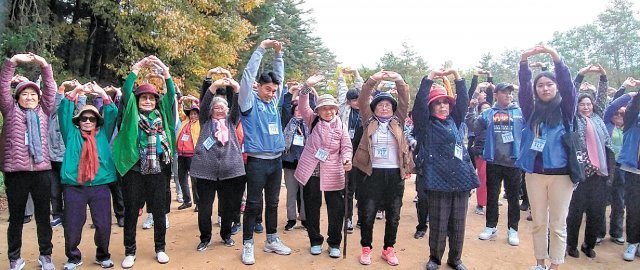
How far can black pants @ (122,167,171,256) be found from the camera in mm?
4602

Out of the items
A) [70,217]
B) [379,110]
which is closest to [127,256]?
[70,217]

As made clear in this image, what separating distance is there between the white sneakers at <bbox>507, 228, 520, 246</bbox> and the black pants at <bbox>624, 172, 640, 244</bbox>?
127 centimetres

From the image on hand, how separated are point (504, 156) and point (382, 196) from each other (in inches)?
77.0

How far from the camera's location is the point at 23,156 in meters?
4.27

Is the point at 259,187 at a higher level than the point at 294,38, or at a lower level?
lower

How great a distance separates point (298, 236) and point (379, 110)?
2.15m

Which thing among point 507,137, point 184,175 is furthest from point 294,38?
point 507,137

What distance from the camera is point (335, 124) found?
5.01m

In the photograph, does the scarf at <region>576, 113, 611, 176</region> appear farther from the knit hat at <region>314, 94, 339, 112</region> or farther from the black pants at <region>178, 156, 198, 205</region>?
the black pants at <region>178, 156, 198, 205</region>

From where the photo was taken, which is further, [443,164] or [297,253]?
[297,253]

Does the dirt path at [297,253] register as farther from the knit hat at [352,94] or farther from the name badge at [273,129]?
the knit hat at [352,94]

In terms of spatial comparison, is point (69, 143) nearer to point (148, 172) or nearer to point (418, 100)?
point (148, 172)

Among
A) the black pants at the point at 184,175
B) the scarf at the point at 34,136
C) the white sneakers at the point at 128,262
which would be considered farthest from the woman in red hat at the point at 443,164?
the black pants at the point at 184,175

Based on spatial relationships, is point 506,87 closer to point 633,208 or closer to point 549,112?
point 549,112
